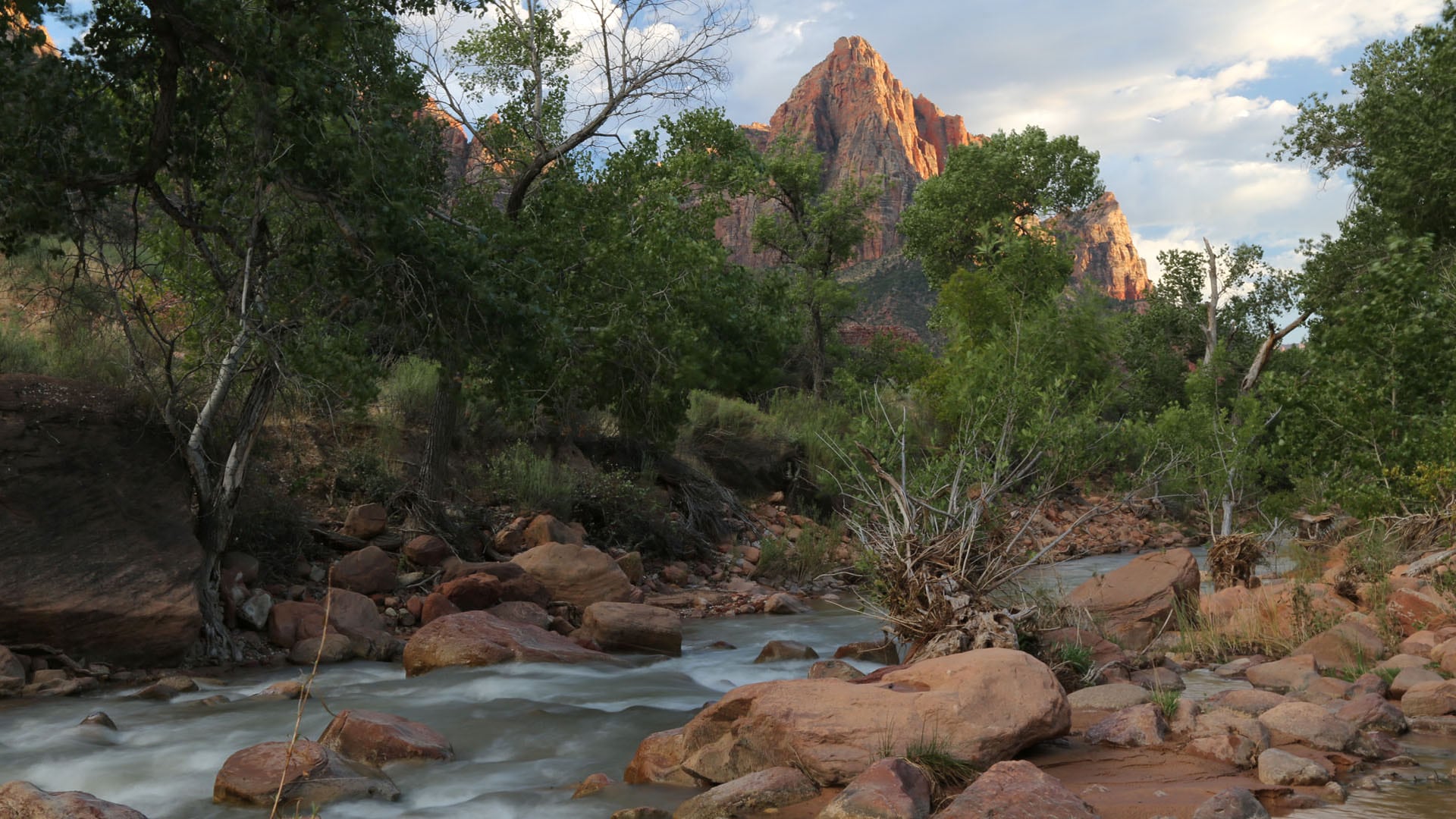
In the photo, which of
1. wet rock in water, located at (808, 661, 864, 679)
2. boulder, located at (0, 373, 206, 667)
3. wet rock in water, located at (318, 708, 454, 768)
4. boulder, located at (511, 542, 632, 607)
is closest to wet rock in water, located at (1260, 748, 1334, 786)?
wet rock in water, located at (808, 661, 864, 679)

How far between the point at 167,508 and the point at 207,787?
11.4 ft

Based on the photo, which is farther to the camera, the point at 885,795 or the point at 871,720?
the point at 871,720

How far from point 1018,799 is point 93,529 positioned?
6.99 metres

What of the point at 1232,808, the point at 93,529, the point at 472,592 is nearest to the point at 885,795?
the point at 1232,808

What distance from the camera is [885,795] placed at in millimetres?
4152

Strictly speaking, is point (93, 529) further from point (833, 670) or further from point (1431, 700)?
point (1431, 700)

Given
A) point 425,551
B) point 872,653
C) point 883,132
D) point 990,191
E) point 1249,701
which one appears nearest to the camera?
point 1249,701

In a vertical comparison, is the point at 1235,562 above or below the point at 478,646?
below

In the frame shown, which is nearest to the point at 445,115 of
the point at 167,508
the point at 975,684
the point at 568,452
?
the point at 568,452

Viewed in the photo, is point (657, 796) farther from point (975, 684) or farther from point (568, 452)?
point (568, 452)

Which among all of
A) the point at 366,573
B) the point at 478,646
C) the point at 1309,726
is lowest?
the point at 1309,726

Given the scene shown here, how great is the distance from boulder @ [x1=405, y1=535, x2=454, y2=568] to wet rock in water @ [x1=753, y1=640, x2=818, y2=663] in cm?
378

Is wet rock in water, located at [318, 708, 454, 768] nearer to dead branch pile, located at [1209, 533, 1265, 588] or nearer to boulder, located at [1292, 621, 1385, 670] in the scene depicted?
boulder, located at [1292, 621, 1385, 670]

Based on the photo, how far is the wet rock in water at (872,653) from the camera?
8.22m
